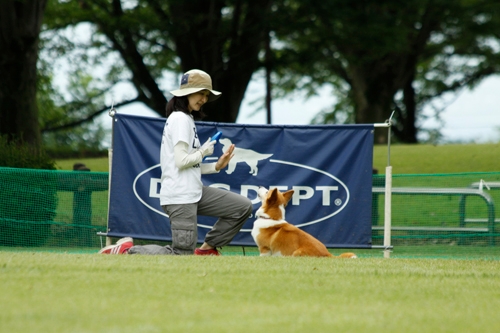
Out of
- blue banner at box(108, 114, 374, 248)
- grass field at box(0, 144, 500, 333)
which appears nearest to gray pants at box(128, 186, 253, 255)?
grass field at box(0, 144, 500, 333)

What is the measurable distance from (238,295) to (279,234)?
9.50 feet

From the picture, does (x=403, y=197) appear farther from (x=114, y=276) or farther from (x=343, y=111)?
(x=343, y=111)

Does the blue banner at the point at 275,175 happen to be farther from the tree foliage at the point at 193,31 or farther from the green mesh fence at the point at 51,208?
the tree foliage at the point at 193,31

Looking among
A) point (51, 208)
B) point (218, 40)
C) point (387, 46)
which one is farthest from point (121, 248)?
point (387, 46)

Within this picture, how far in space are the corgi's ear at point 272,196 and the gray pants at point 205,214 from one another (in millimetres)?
263

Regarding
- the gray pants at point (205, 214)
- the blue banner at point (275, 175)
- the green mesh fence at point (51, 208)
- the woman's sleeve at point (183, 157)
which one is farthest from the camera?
the green mesh fence at point (51, 208)

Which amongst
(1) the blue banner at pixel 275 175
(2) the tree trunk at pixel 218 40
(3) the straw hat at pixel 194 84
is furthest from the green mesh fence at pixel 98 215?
(2) the tree trunk at pixel 218 40

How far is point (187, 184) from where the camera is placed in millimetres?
7527

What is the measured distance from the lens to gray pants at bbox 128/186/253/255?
7516 millimetres

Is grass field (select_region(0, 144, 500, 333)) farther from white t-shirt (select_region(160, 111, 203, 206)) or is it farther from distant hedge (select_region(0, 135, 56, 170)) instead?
distant hedge (select_region(0, 135, 56, 170))

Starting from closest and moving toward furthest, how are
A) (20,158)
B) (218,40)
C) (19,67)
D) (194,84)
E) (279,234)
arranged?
(194,84), (279,234), (20,158), (19,67), (218,40)

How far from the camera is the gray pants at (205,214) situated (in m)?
7.52

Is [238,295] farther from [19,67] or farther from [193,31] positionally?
[193,31]

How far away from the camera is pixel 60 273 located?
5582 millimetres
